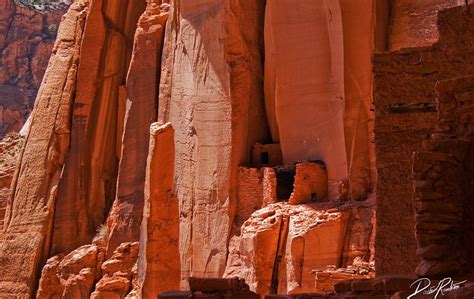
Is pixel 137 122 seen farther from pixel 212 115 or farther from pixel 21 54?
pixel 21 54

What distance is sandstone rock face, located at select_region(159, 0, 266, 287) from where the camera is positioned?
24719mm

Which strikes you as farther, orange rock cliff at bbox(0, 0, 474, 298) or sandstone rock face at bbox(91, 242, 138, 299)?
sandstone rock face at bbox(91, 242, 138, 299)

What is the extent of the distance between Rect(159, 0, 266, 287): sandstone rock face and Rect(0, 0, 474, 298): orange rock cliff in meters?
0.04

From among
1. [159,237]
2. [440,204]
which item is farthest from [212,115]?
[440,204]

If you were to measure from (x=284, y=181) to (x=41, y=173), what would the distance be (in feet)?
23.9

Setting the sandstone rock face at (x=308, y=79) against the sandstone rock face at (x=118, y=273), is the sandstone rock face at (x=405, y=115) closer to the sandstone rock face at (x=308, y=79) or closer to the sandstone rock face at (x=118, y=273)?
the sandstone rock face at (x=308, y=79)

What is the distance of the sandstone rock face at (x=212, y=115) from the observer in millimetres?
24719

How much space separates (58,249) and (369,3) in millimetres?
10478

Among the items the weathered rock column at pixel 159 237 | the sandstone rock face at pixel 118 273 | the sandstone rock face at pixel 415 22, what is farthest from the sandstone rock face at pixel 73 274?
the sandstone rock face at pixel 415 22

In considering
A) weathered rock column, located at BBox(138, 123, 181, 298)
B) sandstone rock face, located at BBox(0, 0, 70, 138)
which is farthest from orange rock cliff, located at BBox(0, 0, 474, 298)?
sandstone rock face, located at BBox(0, 0, 70, 138)

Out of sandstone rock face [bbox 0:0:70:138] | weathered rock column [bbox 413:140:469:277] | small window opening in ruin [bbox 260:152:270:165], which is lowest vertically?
weathered rock column [bbox 413:140:469:277]

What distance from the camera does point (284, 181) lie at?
80.6 feet

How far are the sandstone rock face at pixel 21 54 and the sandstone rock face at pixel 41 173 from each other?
475 inches

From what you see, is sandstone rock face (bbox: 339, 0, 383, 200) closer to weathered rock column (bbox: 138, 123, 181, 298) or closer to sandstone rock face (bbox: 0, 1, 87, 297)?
weathered rock column (bbox: 138, 123, 181, 298)
